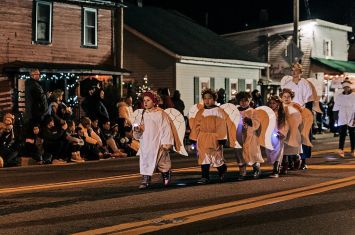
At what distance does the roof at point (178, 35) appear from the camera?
31461 millimetres

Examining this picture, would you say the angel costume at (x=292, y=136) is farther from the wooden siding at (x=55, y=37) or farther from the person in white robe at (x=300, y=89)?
the wooden siding at (x=55, y=37)

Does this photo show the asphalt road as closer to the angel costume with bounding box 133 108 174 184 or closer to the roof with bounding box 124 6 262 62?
the angel costume with bounding box 133 108 174 184

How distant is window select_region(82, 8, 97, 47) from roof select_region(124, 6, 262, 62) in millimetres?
3839

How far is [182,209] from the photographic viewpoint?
8.45 m

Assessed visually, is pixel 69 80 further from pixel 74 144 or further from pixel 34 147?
pixel 34 147

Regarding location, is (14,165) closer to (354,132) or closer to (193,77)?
(354,132)

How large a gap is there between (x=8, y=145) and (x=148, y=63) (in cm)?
1679

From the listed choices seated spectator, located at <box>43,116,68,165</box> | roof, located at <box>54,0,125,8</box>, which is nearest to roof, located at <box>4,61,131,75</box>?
roof, located at <box>54,0,125,8</box>

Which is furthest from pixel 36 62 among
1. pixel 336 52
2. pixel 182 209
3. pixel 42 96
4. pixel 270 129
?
pixel 336 52

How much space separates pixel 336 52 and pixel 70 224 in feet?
123

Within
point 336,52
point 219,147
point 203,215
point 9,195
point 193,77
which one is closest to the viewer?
point 203,215

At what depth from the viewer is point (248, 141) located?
11820 mm

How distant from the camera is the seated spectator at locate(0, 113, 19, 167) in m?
15.7

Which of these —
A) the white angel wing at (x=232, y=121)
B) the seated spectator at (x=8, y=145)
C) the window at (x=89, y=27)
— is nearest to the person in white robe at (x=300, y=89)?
the white angel wing at (x=232, y=121)
